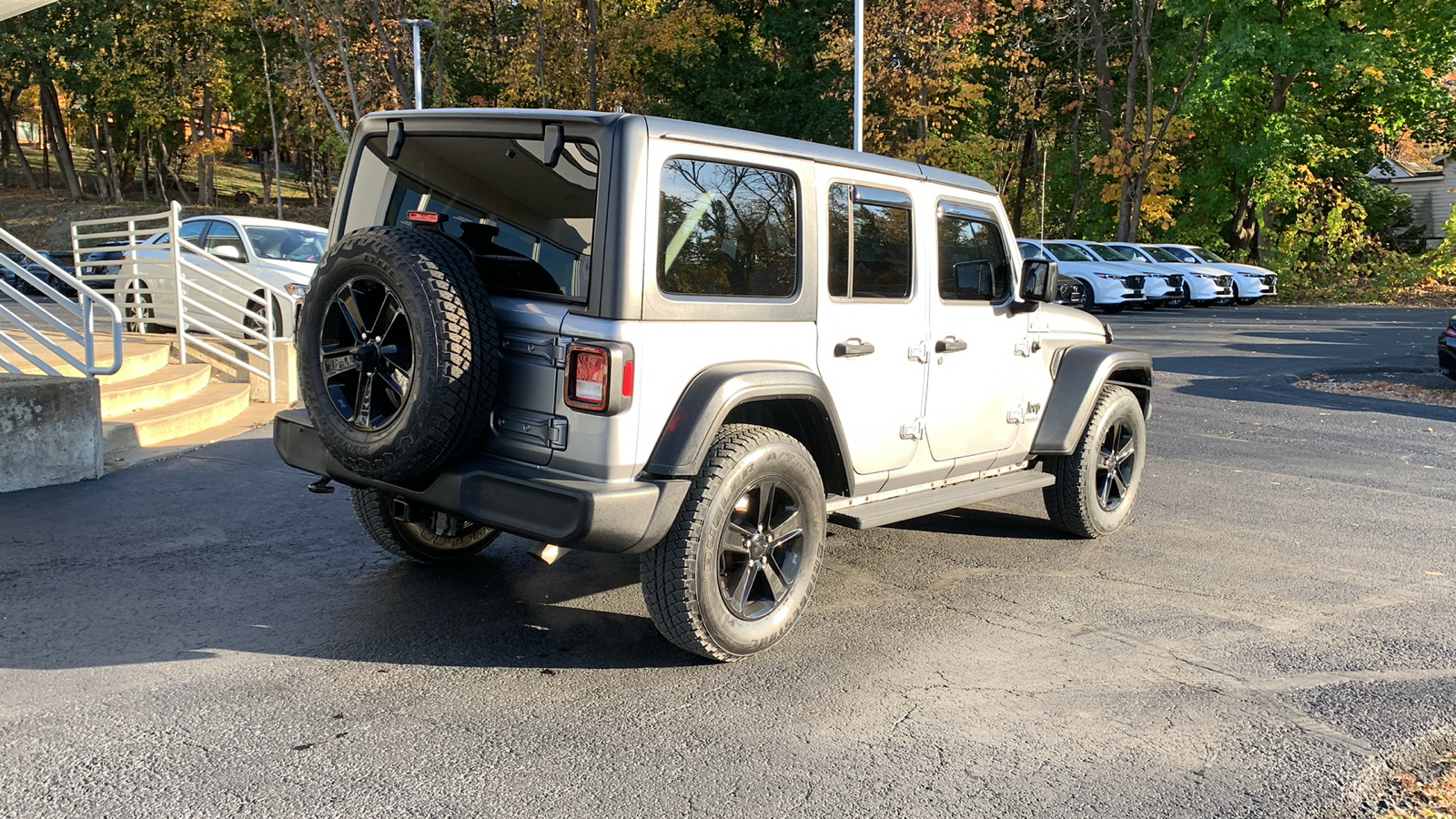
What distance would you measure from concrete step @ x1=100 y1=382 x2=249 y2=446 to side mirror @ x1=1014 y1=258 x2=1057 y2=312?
6.02m

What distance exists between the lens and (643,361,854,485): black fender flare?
4082 millimetres

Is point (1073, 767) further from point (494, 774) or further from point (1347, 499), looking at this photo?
point (1347, 499)

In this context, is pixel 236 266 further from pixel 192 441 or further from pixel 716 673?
pixel 716 673

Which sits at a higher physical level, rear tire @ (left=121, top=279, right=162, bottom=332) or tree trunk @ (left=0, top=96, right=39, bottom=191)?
tree trunk @ (left=0, top=96, right=39, bottom=191)

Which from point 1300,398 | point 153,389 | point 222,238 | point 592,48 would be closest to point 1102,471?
point 1300,398

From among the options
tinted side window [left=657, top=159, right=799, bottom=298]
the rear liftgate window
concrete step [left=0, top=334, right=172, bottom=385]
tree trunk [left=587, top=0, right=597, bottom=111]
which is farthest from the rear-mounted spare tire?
tree trunk [left=587, top=0, right=597, bottom=111]

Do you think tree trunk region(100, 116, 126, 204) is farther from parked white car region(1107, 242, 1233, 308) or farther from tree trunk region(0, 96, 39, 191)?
parked white car region(1107, 242, 1233, 308)

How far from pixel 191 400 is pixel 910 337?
23.2 ft

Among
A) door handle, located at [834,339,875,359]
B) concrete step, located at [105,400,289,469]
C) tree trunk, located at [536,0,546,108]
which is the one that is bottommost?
concrete step, located at [105,400,289,469]

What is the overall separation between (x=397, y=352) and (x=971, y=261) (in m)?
2.83

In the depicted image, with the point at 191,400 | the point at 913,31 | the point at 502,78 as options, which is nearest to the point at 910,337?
the point at 191,400

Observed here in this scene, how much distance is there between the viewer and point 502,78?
34.8 metres

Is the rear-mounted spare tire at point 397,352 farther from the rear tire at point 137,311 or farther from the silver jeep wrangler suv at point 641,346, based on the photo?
the rear tire at point 137,311

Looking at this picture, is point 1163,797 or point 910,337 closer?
point 1163,797
